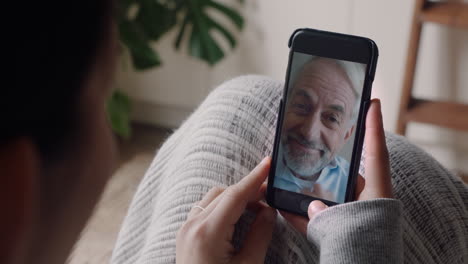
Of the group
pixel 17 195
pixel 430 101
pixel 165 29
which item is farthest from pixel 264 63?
pixel 17 195

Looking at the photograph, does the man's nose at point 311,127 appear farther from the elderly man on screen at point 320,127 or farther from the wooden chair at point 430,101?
the wooden chair at point 430,101

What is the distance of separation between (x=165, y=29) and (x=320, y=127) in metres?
1.26

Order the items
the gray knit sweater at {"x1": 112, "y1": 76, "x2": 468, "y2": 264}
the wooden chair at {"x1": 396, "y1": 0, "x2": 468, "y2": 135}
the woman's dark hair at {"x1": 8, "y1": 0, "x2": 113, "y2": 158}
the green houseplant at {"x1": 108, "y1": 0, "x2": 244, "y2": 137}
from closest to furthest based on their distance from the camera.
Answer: the woman's dark hair at {"x1": 8, "y1": 0, "x2": 113, "y2": 158} < the gray knit sweater at {"x1": 112, "y1": 76, "x2": 468, "y2": 264} < the wooden chair at {"x1": 396, "y1": 0, "x2": 468, "y2": 135} < the green houseplant at {"x1": 108, "y1": 0, "x2": 244, "y2": 137}


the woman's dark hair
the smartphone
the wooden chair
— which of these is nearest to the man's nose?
the smartphone

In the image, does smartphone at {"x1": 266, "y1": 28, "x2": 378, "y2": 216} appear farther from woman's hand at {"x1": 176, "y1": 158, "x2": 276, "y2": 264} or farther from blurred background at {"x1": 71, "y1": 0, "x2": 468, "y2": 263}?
blurred background at {"x1": 71, "y1": 0, "x2": 468, "y2": 263}

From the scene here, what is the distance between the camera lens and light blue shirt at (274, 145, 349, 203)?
0.62 metres

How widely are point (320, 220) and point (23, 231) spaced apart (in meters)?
0.31

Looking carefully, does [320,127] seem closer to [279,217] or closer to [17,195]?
[279,217]

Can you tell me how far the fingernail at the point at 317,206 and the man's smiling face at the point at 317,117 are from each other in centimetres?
4

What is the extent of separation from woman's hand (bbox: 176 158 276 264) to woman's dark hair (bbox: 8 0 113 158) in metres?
0.26

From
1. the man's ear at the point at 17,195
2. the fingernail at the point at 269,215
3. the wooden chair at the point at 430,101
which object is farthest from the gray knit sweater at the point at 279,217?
the wooden chair at the point at 430,101

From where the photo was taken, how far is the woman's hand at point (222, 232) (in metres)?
0.57

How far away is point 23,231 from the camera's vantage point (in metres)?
0.32

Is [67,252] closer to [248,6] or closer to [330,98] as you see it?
[330,98]
